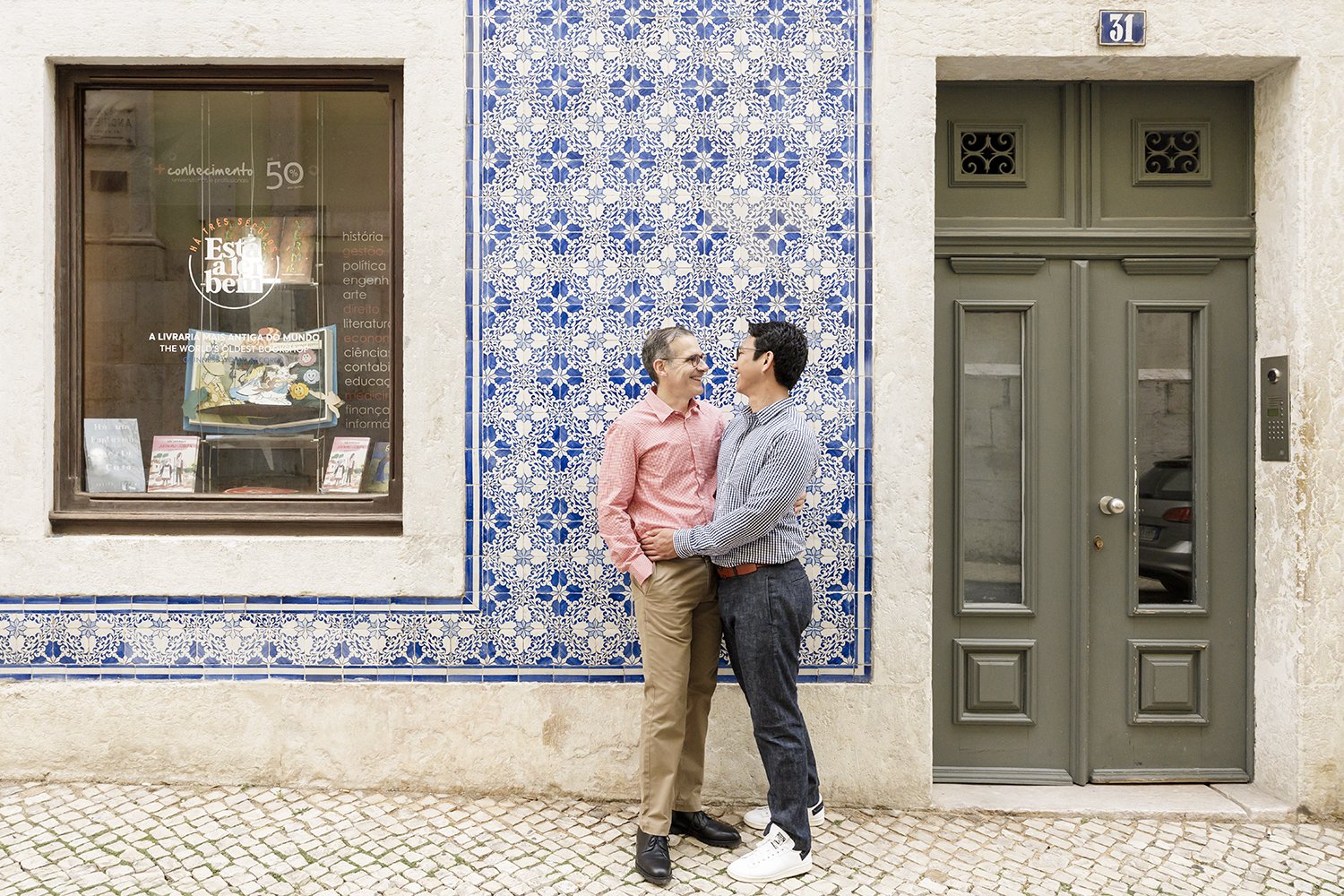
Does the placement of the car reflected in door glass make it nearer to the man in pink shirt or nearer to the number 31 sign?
the number 31 sign

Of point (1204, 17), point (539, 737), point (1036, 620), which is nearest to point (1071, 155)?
point (1204, 17)

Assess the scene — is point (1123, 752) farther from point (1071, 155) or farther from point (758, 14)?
point (758, 14)

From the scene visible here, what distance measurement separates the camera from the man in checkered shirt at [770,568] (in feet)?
10.6

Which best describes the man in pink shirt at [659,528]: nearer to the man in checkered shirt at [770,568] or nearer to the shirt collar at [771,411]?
the man in checkered shirt at [770,568]

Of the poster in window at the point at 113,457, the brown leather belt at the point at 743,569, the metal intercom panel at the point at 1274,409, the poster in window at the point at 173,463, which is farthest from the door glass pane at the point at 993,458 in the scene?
the poster in window at the point at 113,457

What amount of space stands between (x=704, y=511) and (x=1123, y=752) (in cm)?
239

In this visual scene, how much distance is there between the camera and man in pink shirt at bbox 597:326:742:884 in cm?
334

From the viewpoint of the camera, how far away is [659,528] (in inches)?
133

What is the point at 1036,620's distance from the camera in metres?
4.15

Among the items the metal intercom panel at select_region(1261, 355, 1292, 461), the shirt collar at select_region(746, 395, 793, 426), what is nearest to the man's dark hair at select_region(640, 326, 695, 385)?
the shirt collar at select_region(746, 395, 793, 426)

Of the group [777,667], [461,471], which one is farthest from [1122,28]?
[461,471]

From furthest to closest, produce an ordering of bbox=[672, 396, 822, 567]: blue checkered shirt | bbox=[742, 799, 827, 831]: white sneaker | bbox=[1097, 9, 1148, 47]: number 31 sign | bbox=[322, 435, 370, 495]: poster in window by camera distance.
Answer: bbox=[322, 435, 370, 495]: poster in window
bbox=[1097, 9, 1148, 47]: number 31 sign
bbox=[742, 799, 827, 831]: white sneaker
bbox=[672, 396, 822, 567]: blue checkered shirt

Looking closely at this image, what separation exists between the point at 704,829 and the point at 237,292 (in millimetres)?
3199

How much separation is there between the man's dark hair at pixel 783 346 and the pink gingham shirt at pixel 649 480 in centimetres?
40
